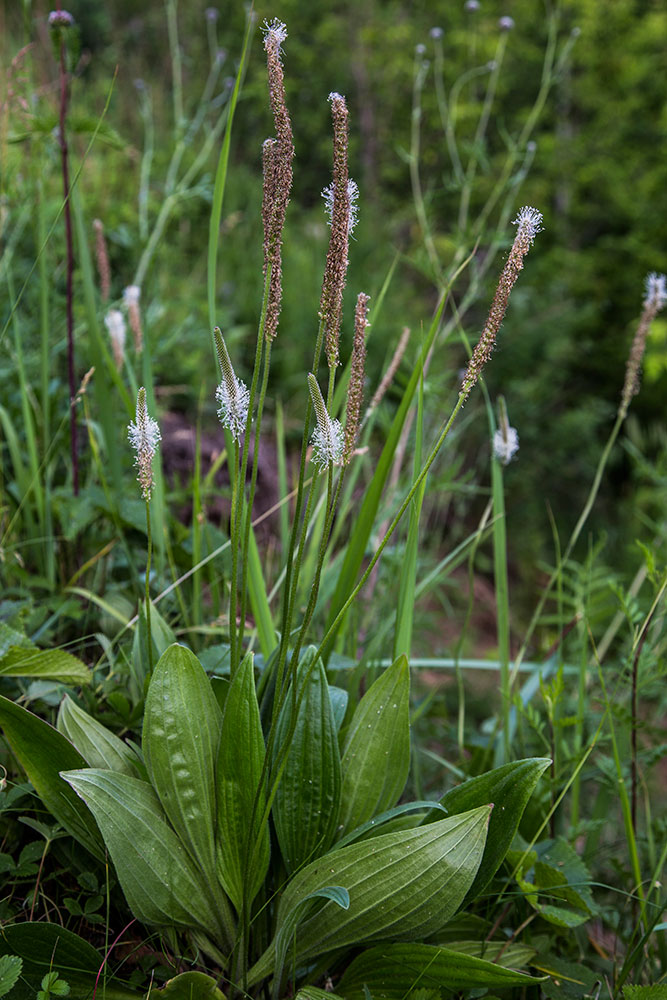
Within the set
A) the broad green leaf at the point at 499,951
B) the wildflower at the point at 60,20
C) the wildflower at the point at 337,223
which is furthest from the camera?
the wildflower at the point at 60,20

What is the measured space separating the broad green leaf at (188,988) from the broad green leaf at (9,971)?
17 centimetres

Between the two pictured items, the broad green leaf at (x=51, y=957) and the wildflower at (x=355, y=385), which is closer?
the wildflower at (x=355, y=385)

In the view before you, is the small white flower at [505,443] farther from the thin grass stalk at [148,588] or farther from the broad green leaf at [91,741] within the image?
the broad green leaf at [91,741]

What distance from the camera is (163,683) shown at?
3.60 feet

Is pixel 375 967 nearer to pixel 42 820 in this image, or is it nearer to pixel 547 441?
pixel 42 820

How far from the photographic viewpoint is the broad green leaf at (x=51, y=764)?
42.4 inches

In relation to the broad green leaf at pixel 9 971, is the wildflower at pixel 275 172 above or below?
above

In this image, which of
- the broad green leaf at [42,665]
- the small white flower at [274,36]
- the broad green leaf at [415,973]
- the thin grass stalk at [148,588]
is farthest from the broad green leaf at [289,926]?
the small white flower at [274,36]

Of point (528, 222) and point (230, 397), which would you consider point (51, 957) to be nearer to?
point (230, 397)

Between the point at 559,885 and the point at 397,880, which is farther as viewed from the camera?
the point at 559,885

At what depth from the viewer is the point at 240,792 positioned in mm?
1101

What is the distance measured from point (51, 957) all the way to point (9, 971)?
0.12 m

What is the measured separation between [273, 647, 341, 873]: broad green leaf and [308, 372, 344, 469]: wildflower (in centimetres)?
35

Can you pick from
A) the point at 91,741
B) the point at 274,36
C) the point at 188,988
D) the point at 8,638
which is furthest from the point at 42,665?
the point at 274,36
